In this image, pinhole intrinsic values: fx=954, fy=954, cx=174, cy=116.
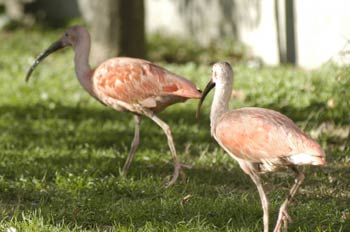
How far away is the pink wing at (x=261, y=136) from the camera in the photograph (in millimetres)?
5352

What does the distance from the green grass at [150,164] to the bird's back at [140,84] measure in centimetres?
60

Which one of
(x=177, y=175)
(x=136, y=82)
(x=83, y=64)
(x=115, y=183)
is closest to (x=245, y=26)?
(x=83, y=64)

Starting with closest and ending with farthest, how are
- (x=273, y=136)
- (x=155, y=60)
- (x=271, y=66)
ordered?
(x=273, y=136) → (x=271, y=66) → (x=155, y=60)

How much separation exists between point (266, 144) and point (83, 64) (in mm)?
2897

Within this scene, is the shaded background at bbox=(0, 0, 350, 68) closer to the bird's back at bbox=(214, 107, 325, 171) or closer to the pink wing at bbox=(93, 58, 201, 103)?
the pink wing at bbox=(93, 58, 201, 103)

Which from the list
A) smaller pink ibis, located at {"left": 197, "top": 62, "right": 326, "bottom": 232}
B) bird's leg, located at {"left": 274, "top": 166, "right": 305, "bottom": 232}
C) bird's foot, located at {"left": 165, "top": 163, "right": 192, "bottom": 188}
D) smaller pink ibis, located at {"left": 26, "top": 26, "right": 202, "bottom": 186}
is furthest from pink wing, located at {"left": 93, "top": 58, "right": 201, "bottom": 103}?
bird's leg, located at {"left": 274, "top": 166, "right": 305, "bottom": 232}

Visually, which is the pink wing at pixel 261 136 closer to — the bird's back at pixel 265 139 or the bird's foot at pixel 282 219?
the bird's back at pixel 265 139

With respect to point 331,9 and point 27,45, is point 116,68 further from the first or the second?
point 27,45

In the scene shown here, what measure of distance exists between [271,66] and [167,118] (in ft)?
11.5

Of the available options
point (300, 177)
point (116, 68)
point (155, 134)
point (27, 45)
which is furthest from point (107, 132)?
point (27, 45)

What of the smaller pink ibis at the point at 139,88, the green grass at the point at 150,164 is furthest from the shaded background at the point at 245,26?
the smaller pink ibis at the point at 139,88

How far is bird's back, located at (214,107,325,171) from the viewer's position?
532 cm

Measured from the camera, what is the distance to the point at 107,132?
940cm

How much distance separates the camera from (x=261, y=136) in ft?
18.1
